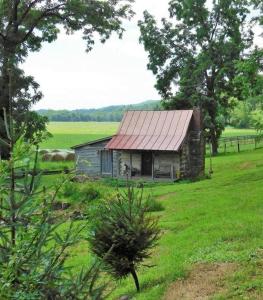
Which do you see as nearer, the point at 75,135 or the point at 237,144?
the point at 237,144

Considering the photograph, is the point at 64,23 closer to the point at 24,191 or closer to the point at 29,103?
the point at 29,103

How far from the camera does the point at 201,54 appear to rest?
51781 mm

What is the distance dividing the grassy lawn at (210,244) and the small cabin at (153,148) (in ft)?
41.3

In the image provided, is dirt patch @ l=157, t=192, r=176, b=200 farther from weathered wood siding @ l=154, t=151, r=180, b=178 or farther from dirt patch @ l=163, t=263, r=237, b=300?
dirt patch @ l=163, t=263, r=237, b=300

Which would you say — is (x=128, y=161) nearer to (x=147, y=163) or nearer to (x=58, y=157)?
(x=147, y=163)

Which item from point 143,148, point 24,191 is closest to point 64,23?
point 143,148

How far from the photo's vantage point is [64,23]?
126ft

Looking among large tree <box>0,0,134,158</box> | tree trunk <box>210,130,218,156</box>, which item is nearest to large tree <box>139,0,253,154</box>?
tree trunk <box>210,130,218,156</box>

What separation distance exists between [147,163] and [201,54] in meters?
17.3

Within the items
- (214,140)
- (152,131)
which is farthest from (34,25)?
(214,140)

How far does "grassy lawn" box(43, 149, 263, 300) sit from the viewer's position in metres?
11.0

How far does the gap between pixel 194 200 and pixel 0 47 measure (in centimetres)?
1955

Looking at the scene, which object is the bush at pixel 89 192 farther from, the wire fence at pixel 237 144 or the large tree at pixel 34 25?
the wire fence at pixel 237 144

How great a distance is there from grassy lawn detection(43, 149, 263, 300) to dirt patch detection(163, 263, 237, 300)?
12 cm
